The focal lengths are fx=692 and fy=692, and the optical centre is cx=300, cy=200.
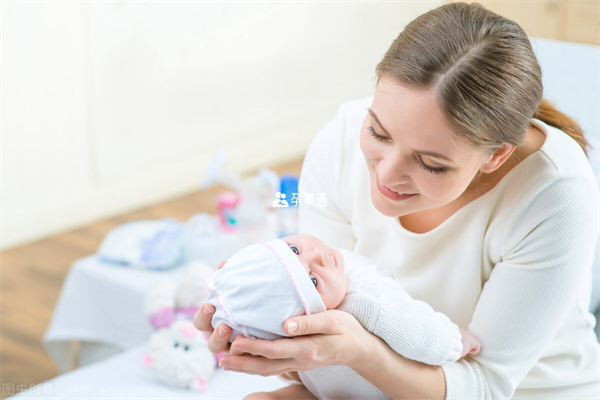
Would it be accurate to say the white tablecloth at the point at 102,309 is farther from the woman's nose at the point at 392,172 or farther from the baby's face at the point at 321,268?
the woman's nose at the point at 392,172

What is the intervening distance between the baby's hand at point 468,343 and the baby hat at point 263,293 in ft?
0.85

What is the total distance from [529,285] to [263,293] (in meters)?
0.41

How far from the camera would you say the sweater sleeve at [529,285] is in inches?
39.0

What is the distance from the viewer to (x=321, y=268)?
0.93 metres

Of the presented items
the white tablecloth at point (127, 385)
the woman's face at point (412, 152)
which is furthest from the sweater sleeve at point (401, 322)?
the white tablecloth at point (127, 385)

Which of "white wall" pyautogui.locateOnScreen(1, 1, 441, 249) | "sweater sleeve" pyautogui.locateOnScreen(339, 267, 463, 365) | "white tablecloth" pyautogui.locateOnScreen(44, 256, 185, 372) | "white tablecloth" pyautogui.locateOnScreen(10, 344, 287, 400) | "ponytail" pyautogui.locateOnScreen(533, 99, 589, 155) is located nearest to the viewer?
"sweater sleeve" pyautogui.locateOnScreen(339, 267, 463, 365)

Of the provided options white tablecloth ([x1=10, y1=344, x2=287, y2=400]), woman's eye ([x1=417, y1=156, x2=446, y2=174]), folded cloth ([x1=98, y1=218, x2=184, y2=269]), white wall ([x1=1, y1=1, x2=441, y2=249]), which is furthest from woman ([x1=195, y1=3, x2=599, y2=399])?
white wall ([x1=1, y1=1, x2=441, y2=249])

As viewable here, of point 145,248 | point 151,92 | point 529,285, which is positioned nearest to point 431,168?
point 529,285

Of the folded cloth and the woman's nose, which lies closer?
the woman's nose

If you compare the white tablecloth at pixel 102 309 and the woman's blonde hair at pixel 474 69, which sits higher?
the woman's blonde hair at pixel 474 69

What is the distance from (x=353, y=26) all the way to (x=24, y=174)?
1840mm

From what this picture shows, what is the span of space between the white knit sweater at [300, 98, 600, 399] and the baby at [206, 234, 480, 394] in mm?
66

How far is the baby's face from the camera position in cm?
92

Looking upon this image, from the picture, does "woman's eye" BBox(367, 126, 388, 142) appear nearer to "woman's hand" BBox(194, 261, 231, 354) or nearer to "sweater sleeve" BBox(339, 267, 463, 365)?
"sweater sleeve" BBox(339, 267, 463, 365)
